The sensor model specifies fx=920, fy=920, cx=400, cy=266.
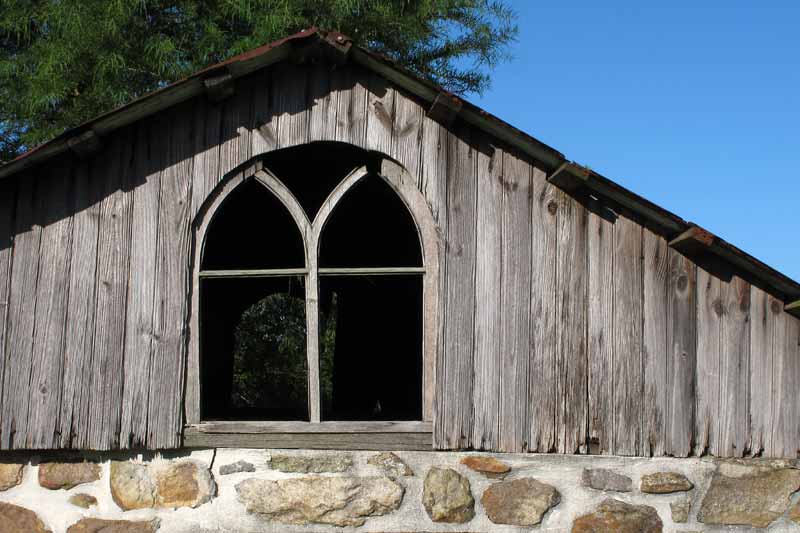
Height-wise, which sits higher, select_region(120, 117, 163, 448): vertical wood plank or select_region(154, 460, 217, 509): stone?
select_region(120, 117, 163, 448): vertical wood plank

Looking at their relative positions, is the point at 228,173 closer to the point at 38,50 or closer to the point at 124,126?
the point at 124,126

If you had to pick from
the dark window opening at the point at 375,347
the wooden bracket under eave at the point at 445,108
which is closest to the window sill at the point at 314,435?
the wooden bracket under eave at the point at 445,108

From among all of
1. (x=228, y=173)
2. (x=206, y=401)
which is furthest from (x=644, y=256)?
(x=206, y=401)

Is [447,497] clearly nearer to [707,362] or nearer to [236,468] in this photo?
[236,468]

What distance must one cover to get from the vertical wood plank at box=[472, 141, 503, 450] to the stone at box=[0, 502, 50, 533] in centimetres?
281

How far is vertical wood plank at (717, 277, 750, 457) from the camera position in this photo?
18.8ft

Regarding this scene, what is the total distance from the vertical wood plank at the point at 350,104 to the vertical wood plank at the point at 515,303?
97cm

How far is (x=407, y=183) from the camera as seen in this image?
19.6 feet

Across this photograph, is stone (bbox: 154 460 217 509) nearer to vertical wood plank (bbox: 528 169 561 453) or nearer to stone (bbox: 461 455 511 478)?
stone (bbox: 461 455 511 478)

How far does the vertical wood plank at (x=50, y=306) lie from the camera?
5848mm

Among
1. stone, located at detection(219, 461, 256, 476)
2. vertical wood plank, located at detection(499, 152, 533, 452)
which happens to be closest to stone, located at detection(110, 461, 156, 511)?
stone, located at detection(219, 461, 256, 476)

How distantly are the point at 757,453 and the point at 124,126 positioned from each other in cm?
455

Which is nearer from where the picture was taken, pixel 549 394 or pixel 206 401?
pixel 549 394

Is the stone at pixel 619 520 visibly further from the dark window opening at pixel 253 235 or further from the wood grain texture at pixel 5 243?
the dark window opening at pixel 253 235
